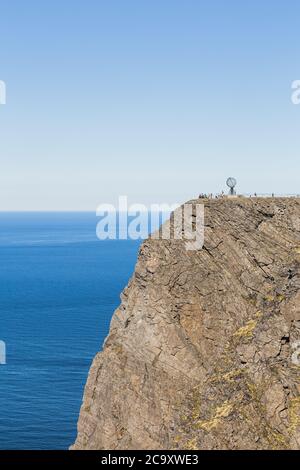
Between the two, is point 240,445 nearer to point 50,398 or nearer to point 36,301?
point 50,398

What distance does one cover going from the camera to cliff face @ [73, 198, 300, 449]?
2360 inches

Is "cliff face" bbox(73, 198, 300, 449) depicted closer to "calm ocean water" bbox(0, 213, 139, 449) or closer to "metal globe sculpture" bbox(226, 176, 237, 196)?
"metal globe sculpture" bbox(226, 176, 237, 196)

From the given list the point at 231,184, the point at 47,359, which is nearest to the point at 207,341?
the point at 231,184

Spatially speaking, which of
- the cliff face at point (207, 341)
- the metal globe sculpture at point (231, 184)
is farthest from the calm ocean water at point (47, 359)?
A: the metal globe sculpture at point (231, 184)

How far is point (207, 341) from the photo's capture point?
66.1 m

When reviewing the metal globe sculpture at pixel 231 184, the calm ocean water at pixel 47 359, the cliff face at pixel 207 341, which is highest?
the metal globe sculpture at pixel 231 184

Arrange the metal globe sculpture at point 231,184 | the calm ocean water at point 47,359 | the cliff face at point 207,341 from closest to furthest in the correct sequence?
the cliff face at point 207,341, the metal globe sculpture at point 231,184, the calm ocean water at point 47,359

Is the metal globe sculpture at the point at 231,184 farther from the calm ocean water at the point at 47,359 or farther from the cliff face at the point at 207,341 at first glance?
the calm ocean water at the point at 47,359

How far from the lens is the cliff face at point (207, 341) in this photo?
2360 inches

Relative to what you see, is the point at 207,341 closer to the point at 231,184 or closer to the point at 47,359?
the point at 231,184

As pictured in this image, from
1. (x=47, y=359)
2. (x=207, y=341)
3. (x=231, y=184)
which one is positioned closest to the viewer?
(x=207, y=341)

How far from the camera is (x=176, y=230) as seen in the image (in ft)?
226

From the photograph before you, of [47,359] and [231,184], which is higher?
[231,184]
